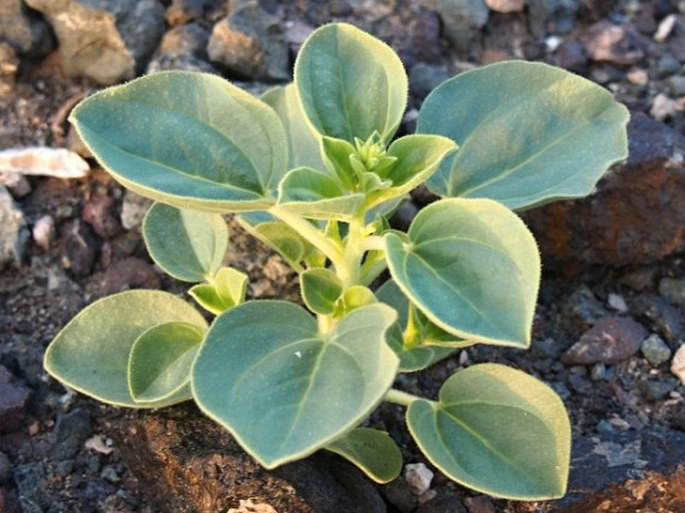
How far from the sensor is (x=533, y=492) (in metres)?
2.03

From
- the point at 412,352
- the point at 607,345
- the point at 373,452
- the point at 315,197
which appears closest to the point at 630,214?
the point at 607,345

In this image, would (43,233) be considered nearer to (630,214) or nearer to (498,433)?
(498,433)

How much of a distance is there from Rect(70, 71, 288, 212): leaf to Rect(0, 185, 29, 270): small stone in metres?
0.81

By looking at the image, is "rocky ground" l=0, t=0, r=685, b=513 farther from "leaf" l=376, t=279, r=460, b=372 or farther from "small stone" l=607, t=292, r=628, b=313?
"leaf" l=376, t=279, r=460, b=372

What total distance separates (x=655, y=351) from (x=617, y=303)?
18 cm

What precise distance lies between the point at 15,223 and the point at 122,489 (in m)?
0.78

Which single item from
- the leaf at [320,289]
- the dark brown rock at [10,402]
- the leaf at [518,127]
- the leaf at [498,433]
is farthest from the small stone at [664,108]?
the dark brown rock at [10,402]

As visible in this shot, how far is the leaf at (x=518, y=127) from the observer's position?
88.1 inches

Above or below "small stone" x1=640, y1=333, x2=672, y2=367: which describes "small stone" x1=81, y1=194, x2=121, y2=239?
above

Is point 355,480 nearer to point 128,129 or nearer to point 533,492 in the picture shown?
point 533,492

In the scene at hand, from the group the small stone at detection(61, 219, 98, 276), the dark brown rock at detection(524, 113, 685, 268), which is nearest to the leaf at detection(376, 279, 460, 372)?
the dark brown rock at detection(524, 113, 685, 268)

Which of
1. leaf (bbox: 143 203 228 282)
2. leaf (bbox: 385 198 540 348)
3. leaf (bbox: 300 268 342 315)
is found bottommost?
leaf (bbox: 143 203 228 282)

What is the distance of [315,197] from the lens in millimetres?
1950

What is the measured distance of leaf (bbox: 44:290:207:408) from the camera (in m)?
2.23
